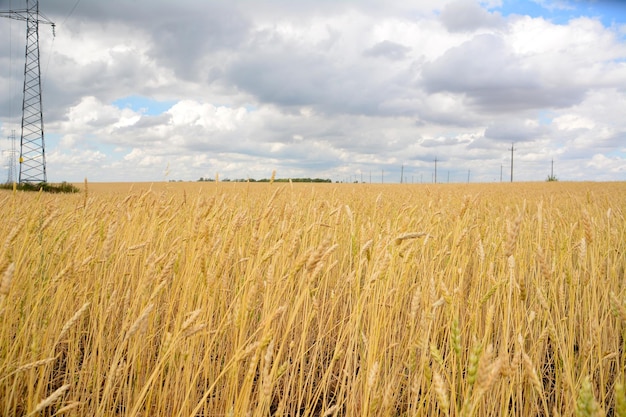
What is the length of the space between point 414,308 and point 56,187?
19710 mm

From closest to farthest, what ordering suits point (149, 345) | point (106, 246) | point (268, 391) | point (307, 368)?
point (268, 391) < point (106, 246) < point (149, 345) < point (307, 368)

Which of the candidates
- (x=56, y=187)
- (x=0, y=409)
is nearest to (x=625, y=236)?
(x=0, y=409)

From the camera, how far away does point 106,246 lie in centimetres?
176

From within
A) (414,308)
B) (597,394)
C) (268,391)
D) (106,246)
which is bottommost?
(597,394)

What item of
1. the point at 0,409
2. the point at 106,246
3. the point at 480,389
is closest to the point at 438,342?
the point at 480,389

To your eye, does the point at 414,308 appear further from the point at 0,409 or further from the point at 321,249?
the point at 0,409

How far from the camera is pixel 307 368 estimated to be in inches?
94.4

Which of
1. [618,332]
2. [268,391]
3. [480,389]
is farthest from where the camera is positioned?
[618,332]

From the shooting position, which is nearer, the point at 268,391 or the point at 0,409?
the point at 268,391

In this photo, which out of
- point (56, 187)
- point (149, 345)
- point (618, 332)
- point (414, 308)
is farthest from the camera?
point (56, 187)

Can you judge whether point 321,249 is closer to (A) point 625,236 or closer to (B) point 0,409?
(B) point 0,409

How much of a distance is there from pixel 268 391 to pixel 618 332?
8.47ft

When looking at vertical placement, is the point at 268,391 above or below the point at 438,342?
above

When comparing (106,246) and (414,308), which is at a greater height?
→ (106,246)
